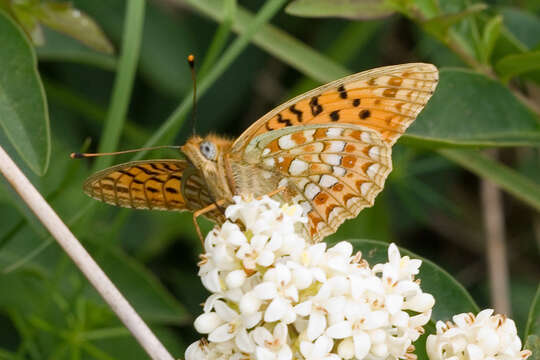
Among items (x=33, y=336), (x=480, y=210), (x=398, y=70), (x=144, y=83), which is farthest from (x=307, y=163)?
(x=480, y=210)

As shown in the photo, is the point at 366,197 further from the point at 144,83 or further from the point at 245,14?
the point at 144,83

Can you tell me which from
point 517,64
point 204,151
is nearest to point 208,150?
point 204,151

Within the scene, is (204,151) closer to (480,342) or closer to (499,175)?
(480,342)

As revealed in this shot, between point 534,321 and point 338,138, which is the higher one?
point 338,138

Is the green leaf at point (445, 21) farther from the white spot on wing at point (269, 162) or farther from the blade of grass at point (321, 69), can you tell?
the white spot on wing at point (269, 162)

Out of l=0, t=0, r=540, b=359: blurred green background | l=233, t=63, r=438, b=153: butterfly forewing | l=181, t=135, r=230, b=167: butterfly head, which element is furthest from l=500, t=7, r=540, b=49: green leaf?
l=181, t=135, r=230, b=167: butterfly head

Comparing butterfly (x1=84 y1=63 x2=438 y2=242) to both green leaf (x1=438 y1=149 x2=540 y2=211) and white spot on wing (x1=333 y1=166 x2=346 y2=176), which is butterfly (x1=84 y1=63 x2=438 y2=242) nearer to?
white spot on wing (x1=333 y1=166 x2=346 y2=176)
